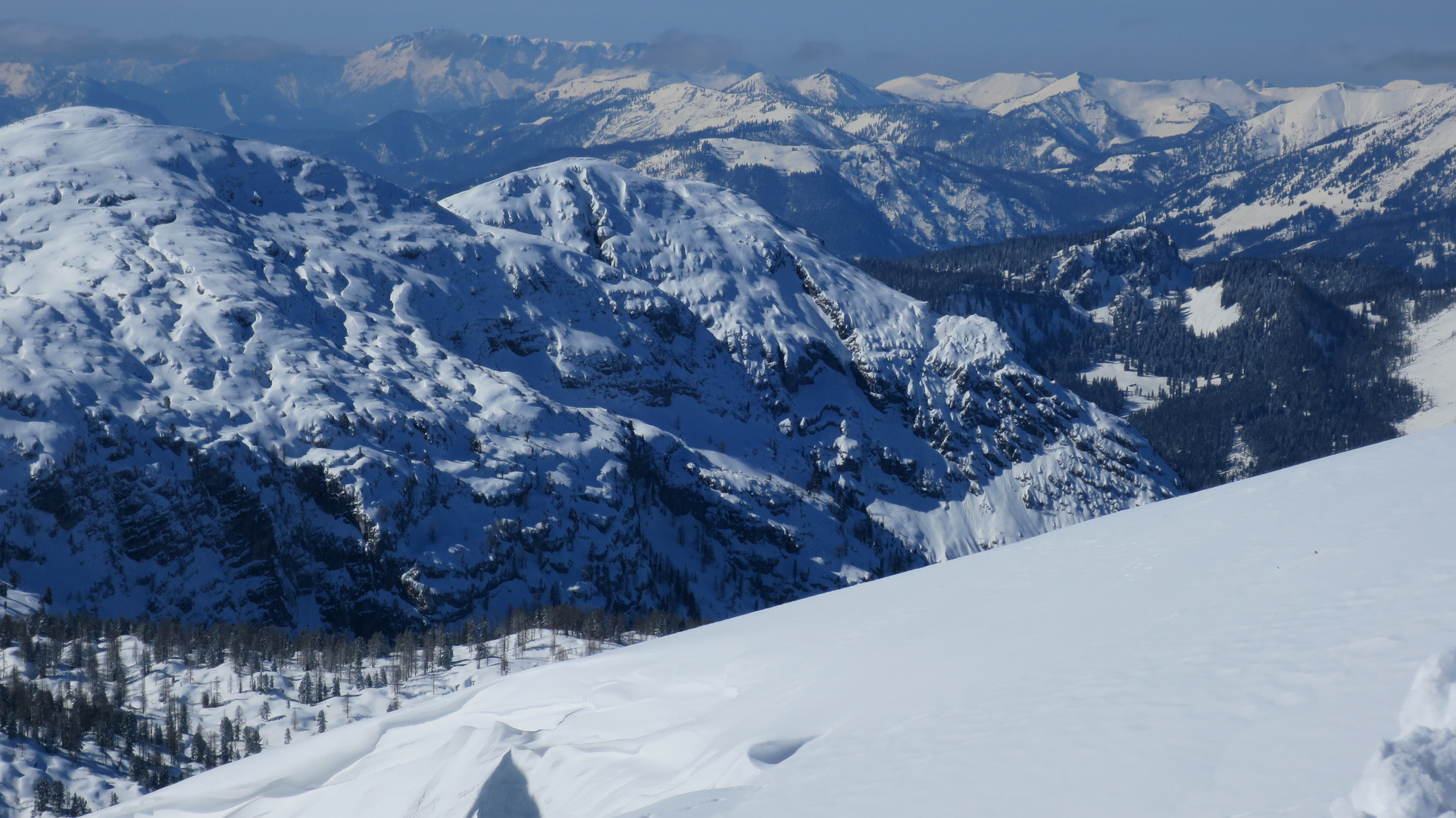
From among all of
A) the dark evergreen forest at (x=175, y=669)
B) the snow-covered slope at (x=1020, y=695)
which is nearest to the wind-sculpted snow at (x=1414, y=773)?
the snow-covered slope at (x=1020, y=695)

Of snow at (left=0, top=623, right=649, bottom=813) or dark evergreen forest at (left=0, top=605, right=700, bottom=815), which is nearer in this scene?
snow at (left=0, top=623, right=649, bottom=813)

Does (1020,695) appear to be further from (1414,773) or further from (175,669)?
(175,669)

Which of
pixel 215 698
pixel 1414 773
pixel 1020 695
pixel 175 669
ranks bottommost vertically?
pixel 215 698

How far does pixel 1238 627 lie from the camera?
64.4 feet

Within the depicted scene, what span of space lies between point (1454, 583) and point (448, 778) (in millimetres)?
23053

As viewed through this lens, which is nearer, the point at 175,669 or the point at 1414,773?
the point at 1414,773

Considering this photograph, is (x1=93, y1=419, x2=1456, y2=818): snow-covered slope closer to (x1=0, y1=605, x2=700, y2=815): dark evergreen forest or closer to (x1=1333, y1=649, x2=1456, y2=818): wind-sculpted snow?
(x1=1333, y1=649, x2=1456, y2=818): wind-sculpted snow

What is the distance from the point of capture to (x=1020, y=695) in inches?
749

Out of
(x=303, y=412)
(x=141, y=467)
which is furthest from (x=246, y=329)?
(x=141, y=467)

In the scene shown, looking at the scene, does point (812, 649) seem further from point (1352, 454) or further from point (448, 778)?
point (1352, 454)

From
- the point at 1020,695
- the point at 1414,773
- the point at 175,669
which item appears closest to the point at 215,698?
the point at 175,669

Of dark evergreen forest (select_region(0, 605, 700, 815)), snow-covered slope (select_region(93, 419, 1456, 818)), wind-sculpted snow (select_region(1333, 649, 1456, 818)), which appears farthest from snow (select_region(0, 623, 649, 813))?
wind-sculpted snow (select_region(1333, 649, 1456, 818))

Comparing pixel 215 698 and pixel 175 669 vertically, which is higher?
pixel 175 669

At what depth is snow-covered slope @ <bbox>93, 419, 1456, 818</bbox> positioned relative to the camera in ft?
49.8
